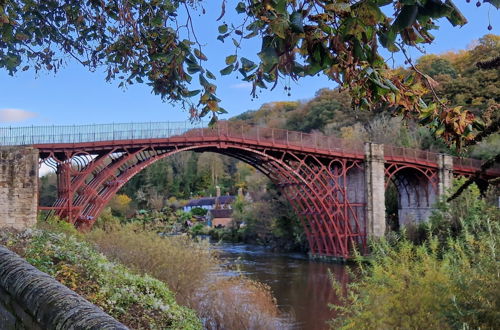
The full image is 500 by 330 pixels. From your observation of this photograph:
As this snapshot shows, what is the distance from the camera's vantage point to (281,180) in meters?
29.8

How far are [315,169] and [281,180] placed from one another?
2.26m

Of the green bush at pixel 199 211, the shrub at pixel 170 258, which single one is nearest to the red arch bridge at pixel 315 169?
the shrub at pixel 170 258

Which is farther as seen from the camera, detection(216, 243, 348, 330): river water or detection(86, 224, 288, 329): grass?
detection(216, 243, 348, 330): river water

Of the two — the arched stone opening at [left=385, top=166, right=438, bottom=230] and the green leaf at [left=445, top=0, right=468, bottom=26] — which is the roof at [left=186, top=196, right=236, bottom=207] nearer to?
the arched stone opening at [left=385, top=166, right=438, bottom=230]

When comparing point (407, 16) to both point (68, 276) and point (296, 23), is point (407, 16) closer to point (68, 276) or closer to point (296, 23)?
point (296, 23)

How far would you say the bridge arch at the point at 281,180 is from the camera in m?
21.4

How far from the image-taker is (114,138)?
22.9 metres

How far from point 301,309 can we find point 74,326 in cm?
1532

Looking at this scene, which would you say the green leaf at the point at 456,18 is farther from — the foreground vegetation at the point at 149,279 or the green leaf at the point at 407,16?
the foreground vegetation at the point at 149,279

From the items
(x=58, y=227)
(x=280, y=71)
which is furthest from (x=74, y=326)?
(x=58, y=227)

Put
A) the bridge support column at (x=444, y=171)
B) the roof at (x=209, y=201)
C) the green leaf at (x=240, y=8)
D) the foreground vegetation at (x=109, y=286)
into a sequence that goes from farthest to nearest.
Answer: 1. the roof at (x=209, y=201)
2. the bridge support column at (x=444, y=171)
3. the foreground vegetation at (x=109, y=286)
4. the green leaf at (x=240, y=8)

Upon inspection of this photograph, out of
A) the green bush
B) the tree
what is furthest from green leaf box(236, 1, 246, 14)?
the green bush

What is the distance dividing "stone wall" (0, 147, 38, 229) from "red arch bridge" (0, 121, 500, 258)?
7.88ft

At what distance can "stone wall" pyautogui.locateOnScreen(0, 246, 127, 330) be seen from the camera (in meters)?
2.41
